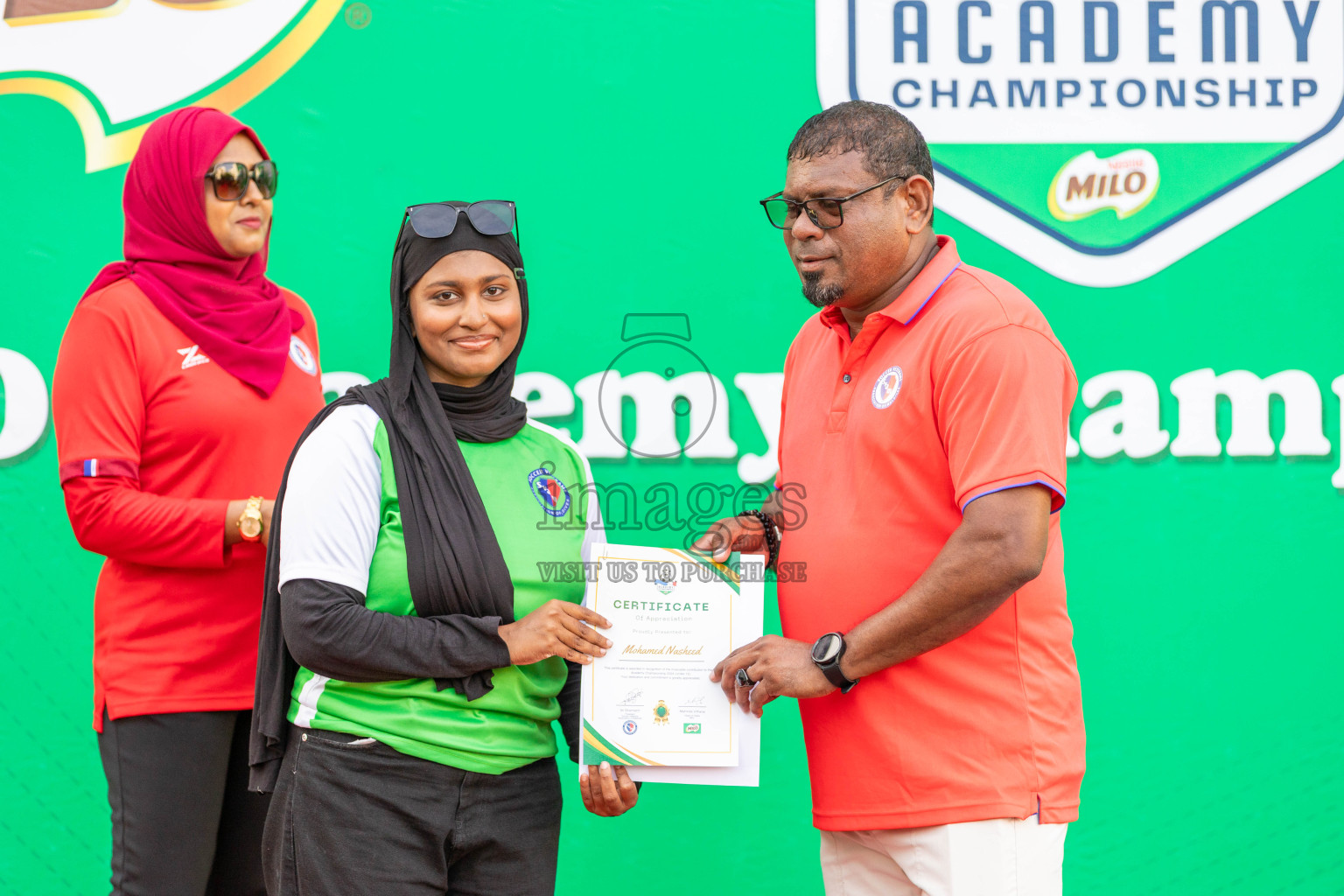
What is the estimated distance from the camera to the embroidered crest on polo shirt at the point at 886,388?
2053 mm

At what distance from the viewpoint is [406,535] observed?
1950mm

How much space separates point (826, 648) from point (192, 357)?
1.54 meters

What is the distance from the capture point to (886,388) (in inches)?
81.7

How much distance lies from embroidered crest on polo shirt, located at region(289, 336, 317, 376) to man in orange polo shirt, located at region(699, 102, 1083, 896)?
1.27 m

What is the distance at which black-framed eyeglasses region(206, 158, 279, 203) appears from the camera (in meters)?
2.55

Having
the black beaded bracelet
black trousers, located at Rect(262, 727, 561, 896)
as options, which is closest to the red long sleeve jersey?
black trousers, located at Rect(262, 727, 561, 896)

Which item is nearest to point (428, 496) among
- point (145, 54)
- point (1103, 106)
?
point (145, 54)

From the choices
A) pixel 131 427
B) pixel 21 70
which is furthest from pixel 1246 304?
pixel 21 70

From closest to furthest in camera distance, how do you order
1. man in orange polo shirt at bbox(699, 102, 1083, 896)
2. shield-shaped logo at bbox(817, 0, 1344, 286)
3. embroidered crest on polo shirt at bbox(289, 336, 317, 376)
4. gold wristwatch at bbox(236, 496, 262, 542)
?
man in orange polo shirt at bbox(699, 102, 1083, 896)
gold wristwatch at bbox(236, 496, 262, 542)
embroidered crest on polo shirt at bbox(289, 336, 317, 376)
shield-shaped logo at bbox(817, 0, 1344, 286)

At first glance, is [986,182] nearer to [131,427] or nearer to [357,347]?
[357,347]

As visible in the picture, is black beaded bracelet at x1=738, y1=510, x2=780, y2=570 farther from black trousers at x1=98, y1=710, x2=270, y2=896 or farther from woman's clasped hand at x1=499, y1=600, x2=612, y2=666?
black trousers at x1=98, y1=710, x2=270, y2=896

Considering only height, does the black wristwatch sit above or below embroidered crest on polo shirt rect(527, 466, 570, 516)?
below

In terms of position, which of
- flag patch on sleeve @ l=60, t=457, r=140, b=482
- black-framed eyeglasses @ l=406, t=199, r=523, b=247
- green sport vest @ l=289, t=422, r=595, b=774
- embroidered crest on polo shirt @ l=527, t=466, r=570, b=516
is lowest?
green sport vest @ l=289, t=422, r=595, b=774

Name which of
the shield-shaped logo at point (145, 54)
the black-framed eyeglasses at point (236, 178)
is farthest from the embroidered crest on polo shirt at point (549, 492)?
the shield-shaped logo at point (145, 54)
